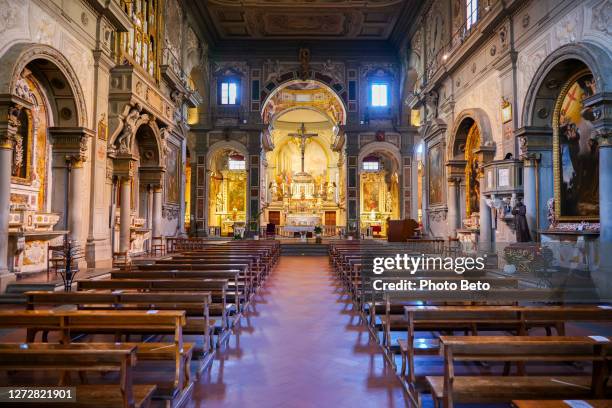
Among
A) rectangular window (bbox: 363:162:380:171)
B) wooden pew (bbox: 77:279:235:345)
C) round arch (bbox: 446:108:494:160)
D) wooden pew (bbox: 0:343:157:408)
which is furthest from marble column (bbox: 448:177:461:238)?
rectangular window (bbox: 363:162:380:171)

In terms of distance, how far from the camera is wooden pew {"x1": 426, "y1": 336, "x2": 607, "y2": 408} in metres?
2.51

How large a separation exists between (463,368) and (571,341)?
1649 millimetres

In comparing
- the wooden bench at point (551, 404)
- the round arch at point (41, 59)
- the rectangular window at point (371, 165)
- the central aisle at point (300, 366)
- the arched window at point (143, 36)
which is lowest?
the central aisle at point (300, 366)

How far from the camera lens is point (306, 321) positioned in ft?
20.2

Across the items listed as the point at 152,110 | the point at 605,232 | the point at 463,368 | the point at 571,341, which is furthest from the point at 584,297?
the point at 152,110

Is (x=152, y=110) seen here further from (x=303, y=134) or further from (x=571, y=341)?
(x=303, y=134)

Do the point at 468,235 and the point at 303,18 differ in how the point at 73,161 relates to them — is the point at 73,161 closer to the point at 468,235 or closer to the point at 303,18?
the point at 468,235

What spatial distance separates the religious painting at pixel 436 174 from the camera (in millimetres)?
16797

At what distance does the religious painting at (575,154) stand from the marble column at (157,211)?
1282 centimetres

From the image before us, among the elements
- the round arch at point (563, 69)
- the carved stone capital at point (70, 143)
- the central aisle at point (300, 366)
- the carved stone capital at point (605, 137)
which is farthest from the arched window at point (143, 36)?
the carved stone capital at point (605, 137)

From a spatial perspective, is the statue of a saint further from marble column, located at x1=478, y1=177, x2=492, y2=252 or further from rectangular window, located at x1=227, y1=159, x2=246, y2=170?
rectangular window, located at x1=227, y1=159, x2=246, y2=170

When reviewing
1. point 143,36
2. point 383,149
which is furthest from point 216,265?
point 383,149

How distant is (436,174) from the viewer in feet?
57.5

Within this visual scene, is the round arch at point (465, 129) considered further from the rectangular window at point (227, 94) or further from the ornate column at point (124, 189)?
the rectangular window at point (227, 94)
